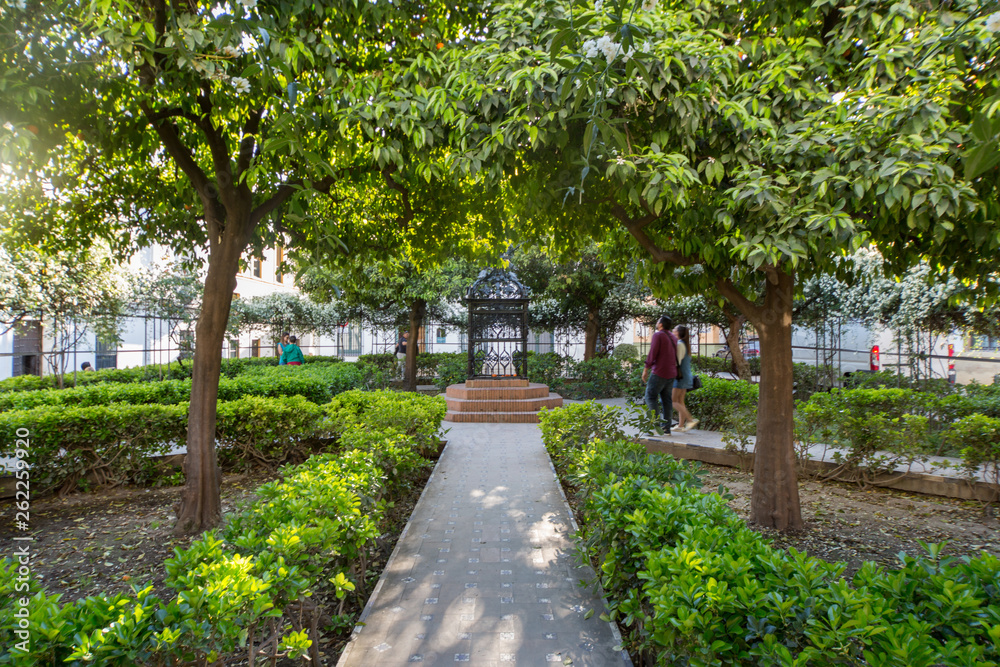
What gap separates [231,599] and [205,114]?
4320 millimetres

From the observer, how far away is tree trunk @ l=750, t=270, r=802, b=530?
4.55 meters

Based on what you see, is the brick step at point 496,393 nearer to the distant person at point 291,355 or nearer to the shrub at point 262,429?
the distant person at point 291,355

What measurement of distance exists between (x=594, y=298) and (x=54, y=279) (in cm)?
1388

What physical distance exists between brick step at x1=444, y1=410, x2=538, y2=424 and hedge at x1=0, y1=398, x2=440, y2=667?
7366 mm

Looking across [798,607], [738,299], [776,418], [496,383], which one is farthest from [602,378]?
[798,607]

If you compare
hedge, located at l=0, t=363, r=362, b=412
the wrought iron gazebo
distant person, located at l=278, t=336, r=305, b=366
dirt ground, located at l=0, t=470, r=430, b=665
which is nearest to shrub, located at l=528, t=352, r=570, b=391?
the wrought iron gazebo

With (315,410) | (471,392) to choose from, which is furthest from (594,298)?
(315,410)

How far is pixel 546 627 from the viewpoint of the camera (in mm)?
3111

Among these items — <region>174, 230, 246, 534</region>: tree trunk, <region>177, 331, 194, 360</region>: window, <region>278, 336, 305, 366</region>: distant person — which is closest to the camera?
<region>174, 230, 246, 534</region>: tree trunk

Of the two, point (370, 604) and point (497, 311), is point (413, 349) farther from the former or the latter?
point (370, 604)

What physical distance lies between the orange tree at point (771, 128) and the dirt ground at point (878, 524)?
202 cm

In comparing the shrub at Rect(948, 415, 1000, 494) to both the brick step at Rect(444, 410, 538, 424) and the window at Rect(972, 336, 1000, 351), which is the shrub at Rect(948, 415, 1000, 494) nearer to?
the brick step at Rect(444, 410, 538, 424)

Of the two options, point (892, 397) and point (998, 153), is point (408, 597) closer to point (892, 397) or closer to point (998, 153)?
point (998, 153)

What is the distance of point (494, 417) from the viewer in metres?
11.0
